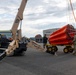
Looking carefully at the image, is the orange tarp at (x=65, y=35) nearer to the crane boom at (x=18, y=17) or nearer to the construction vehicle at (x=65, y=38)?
the construction vehicle at (x=65, y=38)

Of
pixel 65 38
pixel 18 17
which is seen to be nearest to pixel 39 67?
pixel 65 38

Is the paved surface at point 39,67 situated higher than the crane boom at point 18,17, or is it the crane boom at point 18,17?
the crane boom at point 18,17

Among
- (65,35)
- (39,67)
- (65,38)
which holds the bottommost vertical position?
(39,67)

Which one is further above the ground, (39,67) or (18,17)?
(18,17)

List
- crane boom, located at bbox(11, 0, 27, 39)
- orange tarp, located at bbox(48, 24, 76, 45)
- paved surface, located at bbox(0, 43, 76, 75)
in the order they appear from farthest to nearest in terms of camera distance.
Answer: crane boom, located at bbox(11, 0, 27, 39) → orange tarp, located at bbox(48, 24, 76, 45) → paved surface, located at bbox(0, 43, 76, 75)

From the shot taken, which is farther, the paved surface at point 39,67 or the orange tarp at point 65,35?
the orange tarp at point 65,35

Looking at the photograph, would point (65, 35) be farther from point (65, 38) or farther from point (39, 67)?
point (39, 67)

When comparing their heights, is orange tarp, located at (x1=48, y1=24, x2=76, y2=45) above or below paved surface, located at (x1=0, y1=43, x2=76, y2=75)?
above

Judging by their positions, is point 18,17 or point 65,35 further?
point 18,17

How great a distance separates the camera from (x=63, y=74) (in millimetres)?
10789

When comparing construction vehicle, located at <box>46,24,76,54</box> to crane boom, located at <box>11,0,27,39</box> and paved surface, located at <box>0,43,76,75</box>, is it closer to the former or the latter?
crane boom, located at <box>11,0,27,39</box>

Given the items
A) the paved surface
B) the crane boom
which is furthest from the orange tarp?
the paved surface

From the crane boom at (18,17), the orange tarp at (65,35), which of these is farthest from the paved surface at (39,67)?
the crane boom at (18,17)

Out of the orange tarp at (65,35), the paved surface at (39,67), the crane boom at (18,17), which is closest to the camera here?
the paved surface at (39,67)
